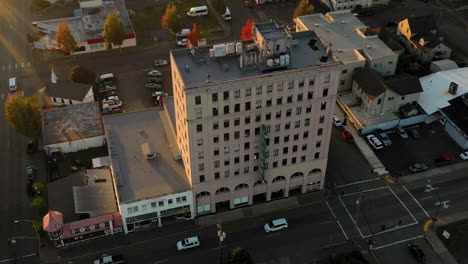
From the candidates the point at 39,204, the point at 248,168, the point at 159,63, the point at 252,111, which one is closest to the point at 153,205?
the point at 248,168

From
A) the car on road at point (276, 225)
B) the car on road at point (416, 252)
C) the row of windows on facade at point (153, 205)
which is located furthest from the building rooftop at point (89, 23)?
the car on road at point (416, 252)

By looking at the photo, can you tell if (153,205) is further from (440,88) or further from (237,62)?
(440,88)

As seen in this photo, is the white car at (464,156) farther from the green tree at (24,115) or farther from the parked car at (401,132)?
the green tree at (24,115)

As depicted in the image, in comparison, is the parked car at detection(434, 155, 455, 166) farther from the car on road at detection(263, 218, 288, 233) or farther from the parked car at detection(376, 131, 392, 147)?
the car on road at detection(263, 218, 288, 233)

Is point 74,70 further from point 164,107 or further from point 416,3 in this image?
point 416,3

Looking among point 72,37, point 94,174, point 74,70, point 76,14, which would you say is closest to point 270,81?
point 94,174
